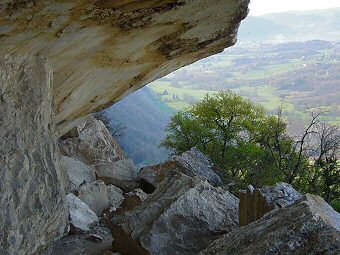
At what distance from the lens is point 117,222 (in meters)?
11.1

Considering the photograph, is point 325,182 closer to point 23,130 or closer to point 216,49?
point 216,49

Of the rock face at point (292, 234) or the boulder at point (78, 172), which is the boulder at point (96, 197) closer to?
the boulder at point (78, 172)

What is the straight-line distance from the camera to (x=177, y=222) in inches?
427

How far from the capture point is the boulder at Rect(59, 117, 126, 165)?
2303 cm

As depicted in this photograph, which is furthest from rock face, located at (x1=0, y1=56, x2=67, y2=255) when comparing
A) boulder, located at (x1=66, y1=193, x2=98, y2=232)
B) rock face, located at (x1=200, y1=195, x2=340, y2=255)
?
boulder, located at (x1=66, y1=193, x2=98, y2=232)

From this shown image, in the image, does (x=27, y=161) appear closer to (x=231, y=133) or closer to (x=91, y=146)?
(x=91, y=146)

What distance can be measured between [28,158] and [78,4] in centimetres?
289

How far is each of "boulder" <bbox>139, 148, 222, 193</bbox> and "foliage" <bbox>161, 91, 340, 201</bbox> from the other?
8.67 metres

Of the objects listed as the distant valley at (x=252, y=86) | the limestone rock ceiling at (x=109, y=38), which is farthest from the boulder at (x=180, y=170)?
the distant valley at (x=252, y=86)

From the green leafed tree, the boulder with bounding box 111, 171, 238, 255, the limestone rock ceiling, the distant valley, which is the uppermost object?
the limestone rock ceiling

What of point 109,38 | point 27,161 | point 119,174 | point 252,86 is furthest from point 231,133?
point 252,86

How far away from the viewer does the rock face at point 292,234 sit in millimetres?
5863

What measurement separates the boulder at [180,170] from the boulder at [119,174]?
1.18ft

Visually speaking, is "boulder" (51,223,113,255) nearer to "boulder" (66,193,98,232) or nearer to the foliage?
"boulder" (66,193,98,232)
